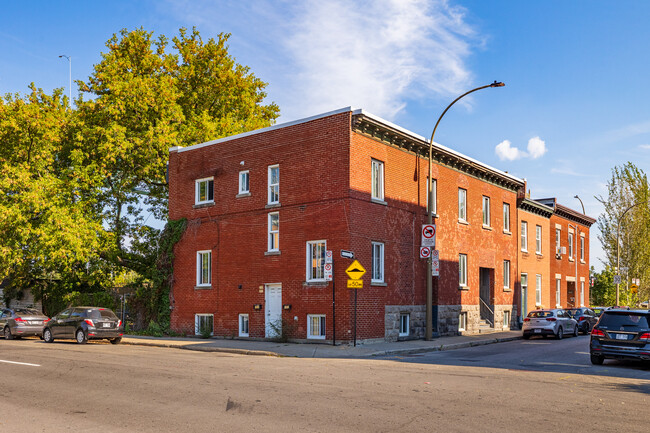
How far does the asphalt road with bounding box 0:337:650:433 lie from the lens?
8.45 m

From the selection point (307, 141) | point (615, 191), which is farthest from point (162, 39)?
point (615, 191)

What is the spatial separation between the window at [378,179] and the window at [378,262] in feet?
6.48

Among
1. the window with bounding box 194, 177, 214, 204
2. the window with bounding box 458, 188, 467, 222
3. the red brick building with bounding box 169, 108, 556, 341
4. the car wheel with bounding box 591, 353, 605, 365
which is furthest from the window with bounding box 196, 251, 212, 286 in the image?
the car wheel with bounding box 591, 353, 605, 365

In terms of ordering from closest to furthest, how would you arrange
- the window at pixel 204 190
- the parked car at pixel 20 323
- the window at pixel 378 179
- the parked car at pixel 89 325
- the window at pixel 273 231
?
the parked car at pixel 89 325 < the window at pixel 378 179 < the window at pixel 273 231 < the parked car at pixel 20 323 < the window at pixel 204 190

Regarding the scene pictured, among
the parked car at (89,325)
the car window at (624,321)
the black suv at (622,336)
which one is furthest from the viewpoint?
the parked car at (89,325)

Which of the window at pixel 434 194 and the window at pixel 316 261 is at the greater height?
the window at pixel 434 194

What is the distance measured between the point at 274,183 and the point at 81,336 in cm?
1000

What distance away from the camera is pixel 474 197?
32031 mm

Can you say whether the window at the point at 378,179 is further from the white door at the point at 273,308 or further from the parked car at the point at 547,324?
the parked car at the point at 547,324

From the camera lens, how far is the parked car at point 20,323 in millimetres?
27911

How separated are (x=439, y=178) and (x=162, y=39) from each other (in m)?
20.1

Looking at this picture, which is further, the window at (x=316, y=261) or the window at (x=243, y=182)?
the window at (x=243, y=182)

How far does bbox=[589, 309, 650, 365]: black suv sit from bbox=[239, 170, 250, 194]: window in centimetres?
1534

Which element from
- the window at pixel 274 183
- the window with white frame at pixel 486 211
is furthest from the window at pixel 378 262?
the window with white frame at pixel 486 211
